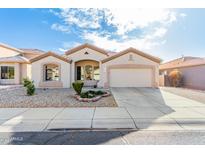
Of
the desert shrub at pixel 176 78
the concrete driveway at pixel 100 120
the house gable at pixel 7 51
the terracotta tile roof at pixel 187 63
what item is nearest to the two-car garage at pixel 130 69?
the terracotta tile roof at pixel 187 63

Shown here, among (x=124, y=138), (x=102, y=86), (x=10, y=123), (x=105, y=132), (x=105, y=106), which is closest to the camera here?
(x=124, y=138)

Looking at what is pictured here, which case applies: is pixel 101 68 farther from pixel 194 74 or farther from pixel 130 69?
pixel 194 74

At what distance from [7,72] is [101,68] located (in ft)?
44.2

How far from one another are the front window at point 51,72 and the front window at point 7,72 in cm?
707

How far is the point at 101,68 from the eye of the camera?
20.0 meters

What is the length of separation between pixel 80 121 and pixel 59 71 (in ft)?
45.0

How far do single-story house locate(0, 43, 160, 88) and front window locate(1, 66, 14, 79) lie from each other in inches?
240

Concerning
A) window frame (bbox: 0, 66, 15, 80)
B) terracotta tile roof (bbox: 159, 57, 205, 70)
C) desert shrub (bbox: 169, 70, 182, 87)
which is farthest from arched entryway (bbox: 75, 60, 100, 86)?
terracotta tile roof (bbox: 159, 57, 205, 70)

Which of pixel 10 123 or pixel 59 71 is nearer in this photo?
pixel 10 123

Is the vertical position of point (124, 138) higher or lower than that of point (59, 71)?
lower

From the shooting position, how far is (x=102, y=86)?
19719 millimetres

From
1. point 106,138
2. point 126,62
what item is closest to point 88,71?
point 126,62
